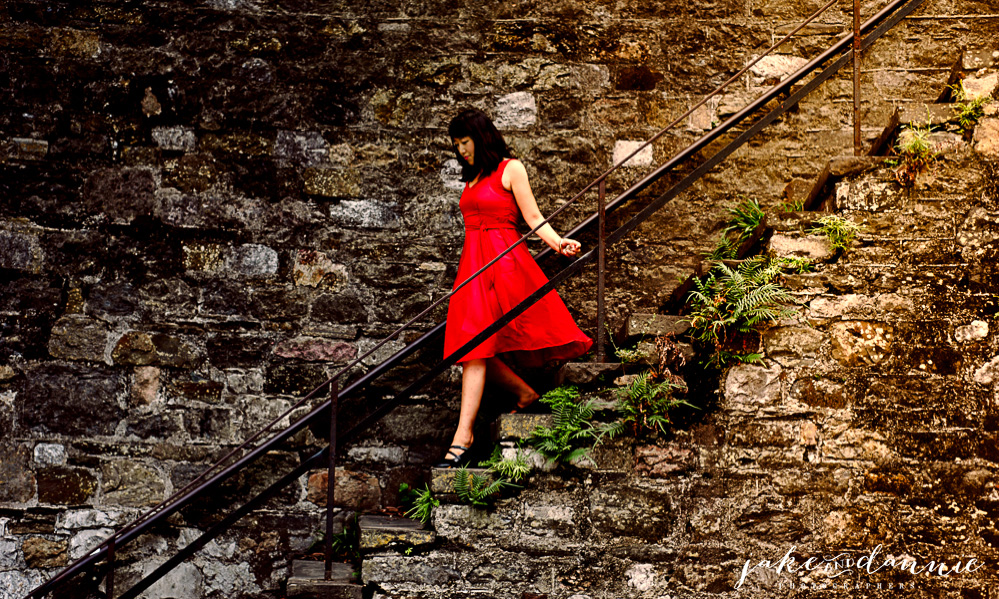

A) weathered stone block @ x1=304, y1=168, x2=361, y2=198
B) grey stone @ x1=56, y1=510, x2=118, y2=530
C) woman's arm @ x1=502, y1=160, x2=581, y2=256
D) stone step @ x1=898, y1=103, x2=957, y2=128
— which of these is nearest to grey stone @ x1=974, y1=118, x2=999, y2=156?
stone step @ x1=898, y1=103, x2=957, y2=128

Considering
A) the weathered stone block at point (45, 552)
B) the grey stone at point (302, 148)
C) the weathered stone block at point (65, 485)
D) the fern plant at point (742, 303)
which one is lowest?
the weathered stone block at point (45, 552)

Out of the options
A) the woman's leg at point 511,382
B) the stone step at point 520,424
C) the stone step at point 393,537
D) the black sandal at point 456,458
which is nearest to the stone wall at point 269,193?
the woman's leg at point 511,382

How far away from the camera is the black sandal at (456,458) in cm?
350

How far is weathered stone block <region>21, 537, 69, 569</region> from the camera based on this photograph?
4145mm

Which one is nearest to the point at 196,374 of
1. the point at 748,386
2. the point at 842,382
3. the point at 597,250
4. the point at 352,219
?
the point at 352,219

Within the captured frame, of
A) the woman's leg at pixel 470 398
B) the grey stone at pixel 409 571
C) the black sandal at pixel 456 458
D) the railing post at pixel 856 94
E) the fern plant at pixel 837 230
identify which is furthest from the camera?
the woman's leg at pixel 470 398

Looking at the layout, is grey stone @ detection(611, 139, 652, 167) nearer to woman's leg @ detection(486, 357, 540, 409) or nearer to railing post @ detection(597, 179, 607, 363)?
railing post @ detection(597, 179, 607, 363)

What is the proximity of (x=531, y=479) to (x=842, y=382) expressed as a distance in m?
1.32

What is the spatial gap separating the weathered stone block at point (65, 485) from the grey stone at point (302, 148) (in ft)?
6.61

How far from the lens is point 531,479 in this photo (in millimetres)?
3191

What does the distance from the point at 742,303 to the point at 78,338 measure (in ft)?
11.4

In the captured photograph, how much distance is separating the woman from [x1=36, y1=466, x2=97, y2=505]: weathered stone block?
2085mm

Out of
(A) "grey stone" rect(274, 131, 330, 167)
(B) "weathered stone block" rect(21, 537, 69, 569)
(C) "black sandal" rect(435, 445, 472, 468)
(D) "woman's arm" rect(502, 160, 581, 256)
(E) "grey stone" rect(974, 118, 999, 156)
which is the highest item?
(A) "grey stone" rect(274, 131, 330, 167)

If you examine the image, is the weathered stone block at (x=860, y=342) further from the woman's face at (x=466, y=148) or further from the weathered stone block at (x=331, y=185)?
the weathered stone block at (x=331, y=185)
